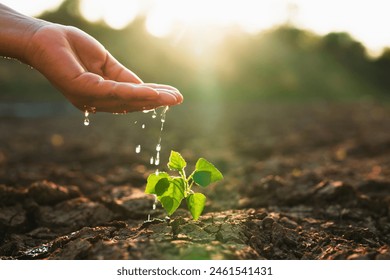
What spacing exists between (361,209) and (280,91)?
58.4 ft

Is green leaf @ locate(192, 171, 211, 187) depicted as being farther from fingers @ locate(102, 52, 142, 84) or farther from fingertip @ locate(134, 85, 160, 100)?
fingers @ locate(102, 52, 142, 84)

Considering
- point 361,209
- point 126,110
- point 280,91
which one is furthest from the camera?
point 280,91

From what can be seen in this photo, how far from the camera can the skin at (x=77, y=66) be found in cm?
256

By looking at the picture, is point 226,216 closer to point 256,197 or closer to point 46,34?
point 256,197

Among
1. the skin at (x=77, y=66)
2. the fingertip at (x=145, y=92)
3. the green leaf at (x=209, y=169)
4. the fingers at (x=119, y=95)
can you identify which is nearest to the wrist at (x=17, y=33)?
the skin at (x=77, y=66)

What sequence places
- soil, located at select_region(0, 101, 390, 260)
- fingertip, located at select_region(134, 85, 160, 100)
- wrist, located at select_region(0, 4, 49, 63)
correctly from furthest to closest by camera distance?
1. wrist, located at select_region(0, 4, 49, 63)
2. fingertip, located at select_region(134, 85, 160, 100)
3. soil, located at select_region(0, 101, 390, 260)

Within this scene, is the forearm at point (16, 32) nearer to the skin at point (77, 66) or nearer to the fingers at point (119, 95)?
the skin at point (77, 66)

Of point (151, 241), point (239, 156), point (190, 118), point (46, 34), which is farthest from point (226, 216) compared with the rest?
point (190, 118)

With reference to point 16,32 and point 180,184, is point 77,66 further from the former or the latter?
point 180,184

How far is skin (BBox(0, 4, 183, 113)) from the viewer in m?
2.56

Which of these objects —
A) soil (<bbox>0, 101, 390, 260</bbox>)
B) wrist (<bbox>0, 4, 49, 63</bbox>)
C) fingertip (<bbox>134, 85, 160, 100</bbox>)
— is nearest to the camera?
soil (<bbox>0, 101, 390, 260</bbox>)

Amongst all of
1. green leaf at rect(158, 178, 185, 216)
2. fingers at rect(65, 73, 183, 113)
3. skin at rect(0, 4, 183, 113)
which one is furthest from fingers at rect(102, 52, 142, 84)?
green leaf at rect(158, 178, 185, 216)

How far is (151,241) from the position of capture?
2.17 meters

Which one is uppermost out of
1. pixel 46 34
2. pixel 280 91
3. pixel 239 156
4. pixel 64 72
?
pixel 280 91
